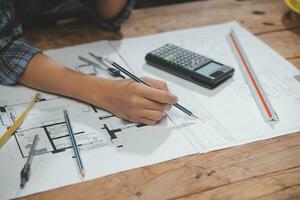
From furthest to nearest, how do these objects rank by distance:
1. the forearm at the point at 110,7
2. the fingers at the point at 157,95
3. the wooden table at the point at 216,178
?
1. the forearm at the point at 110,7
2. the fingers at the point at 157,95
3. the wooden table at the point at 216,178

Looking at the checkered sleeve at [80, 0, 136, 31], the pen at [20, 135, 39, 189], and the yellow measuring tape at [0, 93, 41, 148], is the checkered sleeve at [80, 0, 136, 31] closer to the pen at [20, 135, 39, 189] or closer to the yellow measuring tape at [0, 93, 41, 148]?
the yellow measuring tape at [0, 93, 41, 148]

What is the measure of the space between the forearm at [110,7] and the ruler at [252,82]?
0.25 m

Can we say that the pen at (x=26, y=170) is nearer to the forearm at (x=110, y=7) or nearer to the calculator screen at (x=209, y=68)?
the calculator screen at (x=209, y=68)


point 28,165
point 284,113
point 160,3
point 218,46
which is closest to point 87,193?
point 28,165

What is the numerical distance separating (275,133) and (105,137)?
26cm

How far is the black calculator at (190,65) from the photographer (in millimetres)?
799

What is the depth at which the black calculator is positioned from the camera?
799mm

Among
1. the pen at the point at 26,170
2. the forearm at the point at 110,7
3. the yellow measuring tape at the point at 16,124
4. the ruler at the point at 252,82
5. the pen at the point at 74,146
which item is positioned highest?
the forearm at the point at 110,7

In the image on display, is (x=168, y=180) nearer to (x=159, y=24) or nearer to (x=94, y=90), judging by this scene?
(x=94, y=90)

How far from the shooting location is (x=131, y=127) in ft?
2.29

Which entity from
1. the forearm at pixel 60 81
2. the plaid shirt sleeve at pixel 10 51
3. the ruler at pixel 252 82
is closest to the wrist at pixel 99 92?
the forearm at pixel 60 81

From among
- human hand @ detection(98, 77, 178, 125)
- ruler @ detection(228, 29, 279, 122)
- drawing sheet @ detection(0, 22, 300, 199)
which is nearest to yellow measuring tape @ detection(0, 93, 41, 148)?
drawing sheet @ detection(0, 22, 300, 199)

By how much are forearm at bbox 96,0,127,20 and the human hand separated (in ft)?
1.09

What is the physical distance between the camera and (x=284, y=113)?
2.40 feet
